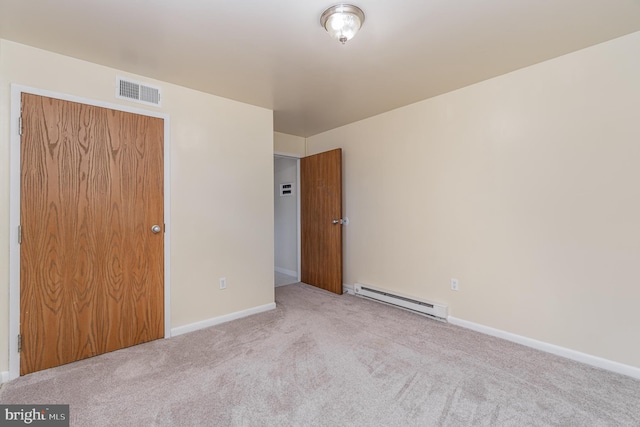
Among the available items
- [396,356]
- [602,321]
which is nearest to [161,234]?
[396,356]

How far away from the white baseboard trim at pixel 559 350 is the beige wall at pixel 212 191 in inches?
83.6

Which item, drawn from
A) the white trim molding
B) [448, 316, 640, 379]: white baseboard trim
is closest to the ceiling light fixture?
[448, 316, 640, 379]: white baseboard trim

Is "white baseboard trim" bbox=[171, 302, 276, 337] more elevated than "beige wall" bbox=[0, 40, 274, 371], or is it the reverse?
"beige wall" bbox=[0, 40, 274, 371]

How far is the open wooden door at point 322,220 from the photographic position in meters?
3.81

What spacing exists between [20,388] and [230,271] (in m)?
1.60

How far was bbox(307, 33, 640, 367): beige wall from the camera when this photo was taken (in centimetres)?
195

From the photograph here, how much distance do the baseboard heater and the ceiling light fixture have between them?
254 centimetres

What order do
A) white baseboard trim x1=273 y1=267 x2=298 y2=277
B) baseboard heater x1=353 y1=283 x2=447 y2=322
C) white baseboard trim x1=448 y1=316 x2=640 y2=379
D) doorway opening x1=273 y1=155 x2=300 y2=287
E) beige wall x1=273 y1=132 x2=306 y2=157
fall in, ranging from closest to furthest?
white baseboard trim x1=448 y1=316 x2=640 y2=379 < baseboard heater x1=353 y1=283 x2=447 y2=322 < beige wall x1=273 y1=132 x2=306 y2=157 < doorway opening x1=273 y1=155 x2=300 y2=287 < white baseboard trim x1=273 y1=267 x2=298 y2=277

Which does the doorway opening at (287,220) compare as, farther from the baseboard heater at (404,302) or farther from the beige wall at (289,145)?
the baseboard heater at (404,302)

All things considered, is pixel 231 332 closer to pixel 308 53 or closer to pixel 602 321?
pixel 308 53

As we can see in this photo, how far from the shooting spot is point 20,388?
1.82m

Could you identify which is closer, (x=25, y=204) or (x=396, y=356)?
(x=25, y=204)

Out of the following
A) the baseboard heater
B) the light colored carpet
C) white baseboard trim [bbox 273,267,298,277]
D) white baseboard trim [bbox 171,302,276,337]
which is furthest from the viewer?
white baseboard trim [bbox 273,267,298,277]

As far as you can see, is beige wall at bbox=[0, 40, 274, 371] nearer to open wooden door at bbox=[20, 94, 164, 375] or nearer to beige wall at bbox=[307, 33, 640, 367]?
open wooden door at bbox=[20, 94, 164, 375]
